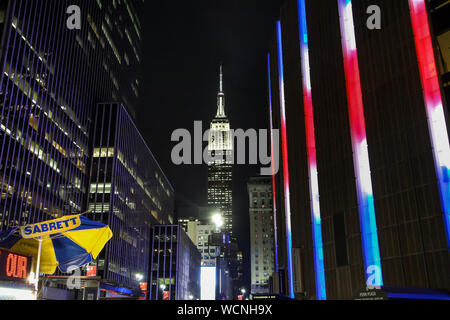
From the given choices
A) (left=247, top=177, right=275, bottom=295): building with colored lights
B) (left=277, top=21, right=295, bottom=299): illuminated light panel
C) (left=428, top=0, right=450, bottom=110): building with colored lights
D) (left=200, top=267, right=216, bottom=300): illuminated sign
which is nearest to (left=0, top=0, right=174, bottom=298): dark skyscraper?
(left=277, top=21, right=295, bottom=299): illuminated light panel

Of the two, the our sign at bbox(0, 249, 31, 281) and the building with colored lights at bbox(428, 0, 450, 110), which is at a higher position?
the building with colored lights at bbox(428, 0, 450, 110)

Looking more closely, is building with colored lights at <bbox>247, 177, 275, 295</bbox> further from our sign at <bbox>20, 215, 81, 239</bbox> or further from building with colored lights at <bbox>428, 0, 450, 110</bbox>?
our sign at <bbox>20, 215, 81, 239</bbox>

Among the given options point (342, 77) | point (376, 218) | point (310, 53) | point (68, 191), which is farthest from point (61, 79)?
point (376, 218)

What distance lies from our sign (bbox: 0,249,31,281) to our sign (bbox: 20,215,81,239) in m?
1.33

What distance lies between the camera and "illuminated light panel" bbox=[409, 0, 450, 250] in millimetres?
23703

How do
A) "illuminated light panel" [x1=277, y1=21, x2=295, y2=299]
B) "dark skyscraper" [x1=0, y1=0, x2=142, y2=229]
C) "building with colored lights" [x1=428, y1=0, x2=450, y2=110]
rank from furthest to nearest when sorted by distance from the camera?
"dark skyscraper" [x1=0, y1=0, x2=142, y2=229] → "illuminated light panel" [x1=277, y1=21, x2=295, y2=299] → "building with colored lights" [x1=428, y1=0, x2=450, y2=110]

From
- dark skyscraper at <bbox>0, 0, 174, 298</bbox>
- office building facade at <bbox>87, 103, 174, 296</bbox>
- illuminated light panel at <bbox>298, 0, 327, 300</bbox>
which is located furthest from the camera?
office building facade at <bbox>87, 103, 174, 296</bbox>

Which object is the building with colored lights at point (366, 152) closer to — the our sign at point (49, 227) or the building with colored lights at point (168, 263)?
the our sign at point (49, 227)

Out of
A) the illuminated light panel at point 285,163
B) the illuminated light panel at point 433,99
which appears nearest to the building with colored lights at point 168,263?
the illuminated light panel at point 285,163

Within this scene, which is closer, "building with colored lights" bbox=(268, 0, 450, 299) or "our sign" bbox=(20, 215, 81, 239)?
"our sign" bbox=(20, 215, 81, 239)

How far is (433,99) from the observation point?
25.0 m

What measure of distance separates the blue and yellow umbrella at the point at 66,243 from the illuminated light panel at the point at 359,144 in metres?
20.8

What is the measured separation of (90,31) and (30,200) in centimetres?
4350

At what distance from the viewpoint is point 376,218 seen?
2850 cm
